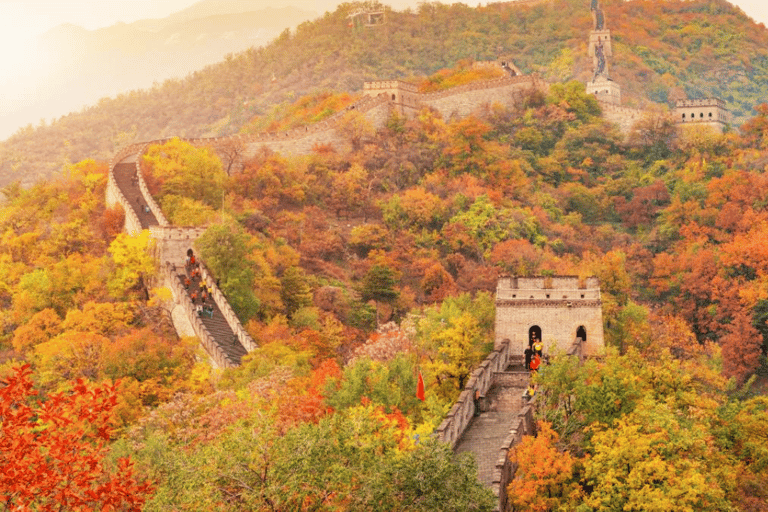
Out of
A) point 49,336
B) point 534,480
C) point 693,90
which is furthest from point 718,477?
point 693,90

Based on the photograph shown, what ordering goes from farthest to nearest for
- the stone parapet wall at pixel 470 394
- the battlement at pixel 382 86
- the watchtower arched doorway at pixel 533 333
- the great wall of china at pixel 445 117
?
the battlement at pixel 382 86, the watchtower arched doorway at pixel 533 333, the great wall of china at pixel 445 117, the stone parapet wall at pixel 470 394

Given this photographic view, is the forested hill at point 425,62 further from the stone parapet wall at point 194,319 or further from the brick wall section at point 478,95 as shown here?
the stone parapet wall at point 194,319

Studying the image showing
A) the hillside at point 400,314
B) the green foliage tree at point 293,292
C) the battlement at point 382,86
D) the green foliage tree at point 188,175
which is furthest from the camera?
the battlement at point 382,86

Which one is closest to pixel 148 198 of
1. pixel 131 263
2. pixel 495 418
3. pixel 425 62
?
pixel 131 263

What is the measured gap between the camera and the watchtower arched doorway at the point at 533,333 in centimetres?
4225

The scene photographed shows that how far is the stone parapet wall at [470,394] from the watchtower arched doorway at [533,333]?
74 centimetres

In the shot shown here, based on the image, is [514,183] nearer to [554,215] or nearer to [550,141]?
[554,215]

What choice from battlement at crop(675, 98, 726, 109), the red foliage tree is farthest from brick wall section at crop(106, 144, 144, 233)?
battlement at crop(675, 98, 726, 109)

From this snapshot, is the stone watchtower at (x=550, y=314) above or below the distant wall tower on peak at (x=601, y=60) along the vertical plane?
below

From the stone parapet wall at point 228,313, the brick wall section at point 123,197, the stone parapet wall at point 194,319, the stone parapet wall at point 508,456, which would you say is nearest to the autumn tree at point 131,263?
the stone parapet wall at point 194,319

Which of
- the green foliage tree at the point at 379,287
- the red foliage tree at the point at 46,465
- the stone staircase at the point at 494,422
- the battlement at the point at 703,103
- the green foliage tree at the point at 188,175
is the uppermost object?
the battlement at the point at 703,103

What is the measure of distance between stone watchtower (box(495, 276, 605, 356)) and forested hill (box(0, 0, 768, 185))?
77.3 metres

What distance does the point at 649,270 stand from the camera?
75750 millimetres

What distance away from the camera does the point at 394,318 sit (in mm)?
62312
